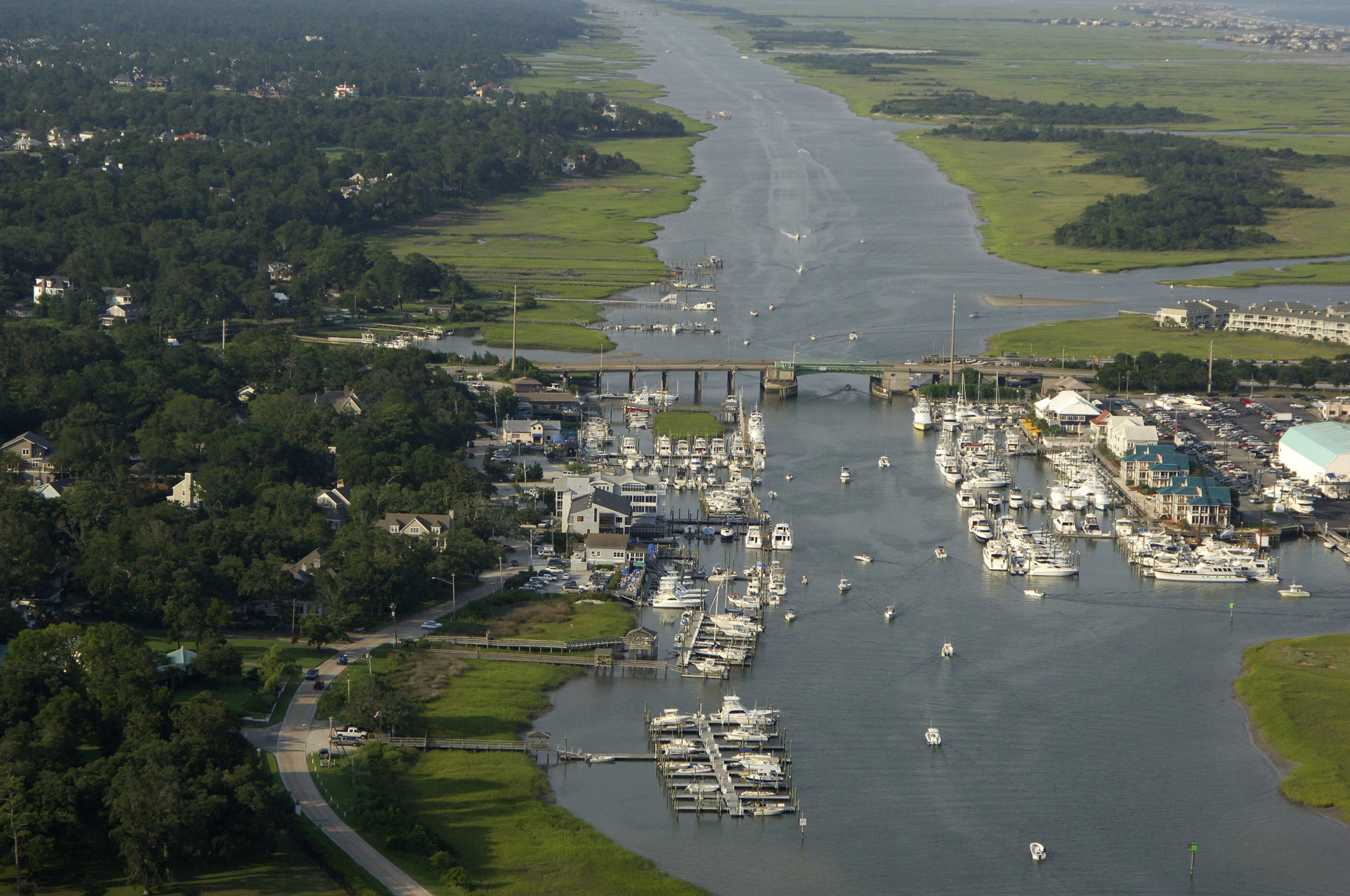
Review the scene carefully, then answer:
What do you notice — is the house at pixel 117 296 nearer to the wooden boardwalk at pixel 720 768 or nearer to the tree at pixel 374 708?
the tree at pixel 374 708

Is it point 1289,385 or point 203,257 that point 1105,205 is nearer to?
point 1289,385

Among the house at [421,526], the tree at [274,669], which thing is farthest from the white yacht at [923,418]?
the tree at [274,669]

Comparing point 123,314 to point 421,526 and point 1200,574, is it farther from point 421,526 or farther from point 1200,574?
point 1200,574

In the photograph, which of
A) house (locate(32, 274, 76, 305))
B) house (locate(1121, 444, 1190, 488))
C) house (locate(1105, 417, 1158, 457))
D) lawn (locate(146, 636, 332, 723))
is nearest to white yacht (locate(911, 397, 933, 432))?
house (locate(1105, 417, 1158, 457))

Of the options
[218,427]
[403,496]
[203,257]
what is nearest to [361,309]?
[203,257]

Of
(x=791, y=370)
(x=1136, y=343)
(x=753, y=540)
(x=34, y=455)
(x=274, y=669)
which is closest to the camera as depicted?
(x=274, y=669)

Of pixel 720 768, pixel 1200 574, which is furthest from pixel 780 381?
pixel 720 768
